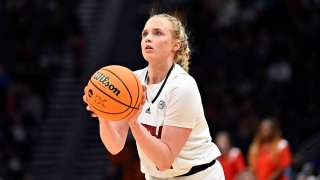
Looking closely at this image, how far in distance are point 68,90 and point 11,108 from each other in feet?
6.61

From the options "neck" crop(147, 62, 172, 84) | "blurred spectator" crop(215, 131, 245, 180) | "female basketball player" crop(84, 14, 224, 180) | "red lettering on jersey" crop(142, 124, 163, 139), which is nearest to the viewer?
"female basketball player" crop(84, 14, 224, 180)

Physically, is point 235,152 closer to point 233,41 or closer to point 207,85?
point 207,85

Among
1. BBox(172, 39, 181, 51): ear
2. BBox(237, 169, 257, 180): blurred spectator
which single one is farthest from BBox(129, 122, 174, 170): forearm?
BBox(237, 169, 257, 180): blurred spectator

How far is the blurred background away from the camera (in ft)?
47.2

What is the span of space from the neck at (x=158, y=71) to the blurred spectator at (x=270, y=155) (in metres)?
4.94

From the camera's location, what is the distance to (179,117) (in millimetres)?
4789

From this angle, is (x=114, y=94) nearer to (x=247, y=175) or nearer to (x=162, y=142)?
(x=162, y=142)

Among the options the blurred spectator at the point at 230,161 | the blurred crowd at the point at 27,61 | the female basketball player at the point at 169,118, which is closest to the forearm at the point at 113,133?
the female basketball player at the point at 169,118

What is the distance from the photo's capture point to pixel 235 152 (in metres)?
10.9

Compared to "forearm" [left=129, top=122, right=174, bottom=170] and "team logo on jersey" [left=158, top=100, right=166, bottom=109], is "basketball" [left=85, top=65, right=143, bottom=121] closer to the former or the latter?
"forearm" [left=129, top=122, right=174, bottom=170]

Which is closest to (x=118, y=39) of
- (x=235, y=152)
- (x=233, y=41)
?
(x=233, y=41)

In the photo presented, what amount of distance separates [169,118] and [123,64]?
11.3m

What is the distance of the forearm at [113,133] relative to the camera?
496cm

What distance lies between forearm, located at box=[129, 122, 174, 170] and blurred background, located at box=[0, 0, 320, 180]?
8.62 m
